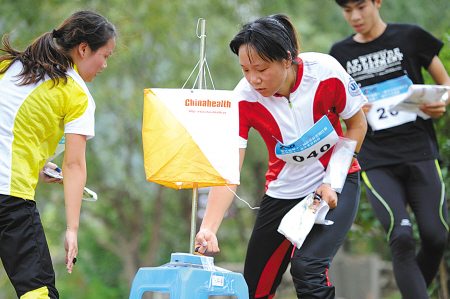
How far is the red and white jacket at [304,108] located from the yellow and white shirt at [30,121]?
0.91m

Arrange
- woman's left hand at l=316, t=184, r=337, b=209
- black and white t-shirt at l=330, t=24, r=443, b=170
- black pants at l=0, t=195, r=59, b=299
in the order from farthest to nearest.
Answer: black and white t-shirt at l=330, t=24, r=443, b=170, woman's left hand at l=316, t=184, r=337, b=209, black pants at l=0, t=195, r=59, b=299

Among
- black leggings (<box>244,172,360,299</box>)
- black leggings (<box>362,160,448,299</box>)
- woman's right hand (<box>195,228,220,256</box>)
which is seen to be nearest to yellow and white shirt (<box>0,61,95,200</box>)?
woman's right hand (<box>195,228,220,256</box>)

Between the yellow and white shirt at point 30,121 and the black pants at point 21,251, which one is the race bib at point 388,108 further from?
the black pants at point 21,251

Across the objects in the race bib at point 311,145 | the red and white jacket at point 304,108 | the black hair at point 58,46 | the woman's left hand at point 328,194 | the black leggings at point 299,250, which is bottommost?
the black leggings at point 299,250

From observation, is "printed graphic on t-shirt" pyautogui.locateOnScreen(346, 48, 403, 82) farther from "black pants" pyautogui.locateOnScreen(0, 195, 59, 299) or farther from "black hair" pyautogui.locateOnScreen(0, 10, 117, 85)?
"black pants" pyautogui.locateOnScreen(0, 195, 59, 299)

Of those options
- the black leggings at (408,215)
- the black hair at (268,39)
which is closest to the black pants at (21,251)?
the black hair at (268,39)

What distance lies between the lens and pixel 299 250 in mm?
2768

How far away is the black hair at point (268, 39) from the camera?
2701 millimetres

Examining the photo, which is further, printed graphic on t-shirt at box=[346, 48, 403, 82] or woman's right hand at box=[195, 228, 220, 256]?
printed graphic on t-shirt at box=[346, 48, 403, 82]

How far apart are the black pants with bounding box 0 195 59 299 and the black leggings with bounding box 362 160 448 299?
2.12m

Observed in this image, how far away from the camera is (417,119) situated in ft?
12.3

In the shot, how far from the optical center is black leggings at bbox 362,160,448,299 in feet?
11.0

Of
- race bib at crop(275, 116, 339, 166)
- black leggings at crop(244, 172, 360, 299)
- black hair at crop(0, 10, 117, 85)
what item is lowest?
black leggings at crop(244, 172, 360, 299)

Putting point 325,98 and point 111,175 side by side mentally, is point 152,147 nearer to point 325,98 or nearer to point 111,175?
point 325,98
